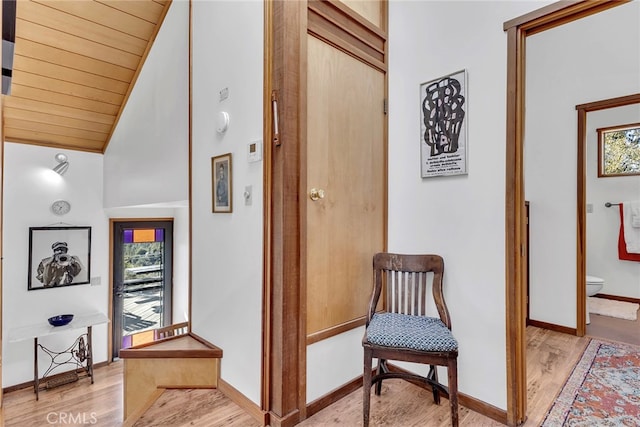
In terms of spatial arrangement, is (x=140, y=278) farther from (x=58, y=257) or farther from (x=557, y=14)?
(x=557, y=14)

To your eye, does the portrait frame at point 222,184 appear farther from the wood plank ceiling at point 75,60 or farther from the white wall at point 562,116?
the white wall at point 562,116

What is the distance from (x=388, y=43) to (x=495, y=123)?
98cm

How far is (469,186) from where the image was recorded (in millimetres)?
1987

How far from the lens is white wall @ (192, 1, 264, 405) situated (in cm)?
193

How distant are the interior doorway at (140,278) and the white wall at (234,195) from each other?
3.50 m

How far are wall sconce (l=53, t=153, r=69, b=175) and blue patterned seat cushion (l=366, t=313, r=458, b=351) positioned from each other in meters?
4.55

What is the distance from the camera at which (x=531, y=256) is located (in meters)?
3.44

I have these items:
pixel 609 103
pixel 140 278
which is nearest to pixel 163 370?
pixel 140 278

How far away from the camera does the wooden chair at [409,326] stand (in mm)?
1680

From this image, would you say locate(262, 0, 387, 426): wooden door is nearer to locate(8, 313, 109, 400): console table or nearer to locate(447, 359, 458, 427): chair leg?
locate(447, 359, 458, 427): chair leg

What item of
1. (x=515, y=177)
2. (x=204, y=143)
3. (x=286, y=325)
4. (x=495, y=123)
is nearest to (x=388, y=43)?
(x=495, y=123)

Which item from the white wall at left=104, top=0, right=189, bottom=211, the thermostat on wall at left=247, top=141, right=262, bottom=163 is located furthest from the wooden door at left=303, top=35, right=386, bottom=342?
the white wall at left=104, top=0, right=189, bottom=211

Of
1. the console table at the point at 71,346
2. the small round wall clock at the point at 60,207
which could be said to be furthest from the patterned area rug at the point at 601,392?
the small round wall clock at the point at 60,207

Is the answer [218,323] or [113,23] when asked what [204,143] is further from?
[113,23]
